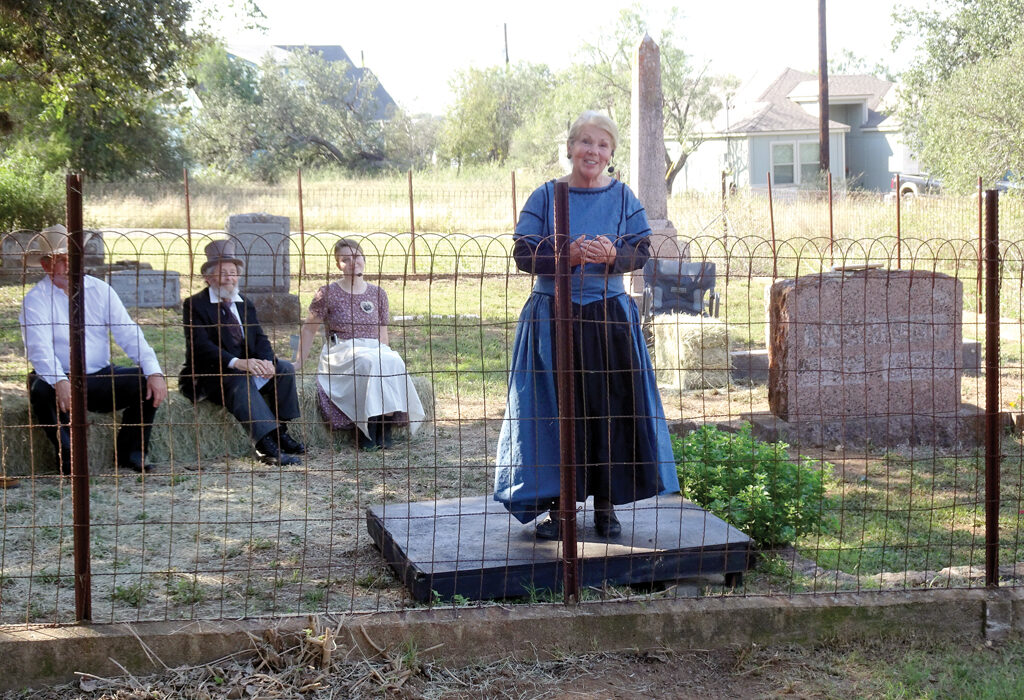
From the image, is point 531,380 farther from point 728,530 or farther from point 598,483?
point 728,530

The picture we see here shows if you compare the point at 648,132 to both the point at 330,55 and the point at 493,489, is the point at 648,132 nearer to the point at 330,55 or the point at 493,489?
the point at 493,489

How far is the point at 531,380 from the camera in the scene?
3992 millimetres

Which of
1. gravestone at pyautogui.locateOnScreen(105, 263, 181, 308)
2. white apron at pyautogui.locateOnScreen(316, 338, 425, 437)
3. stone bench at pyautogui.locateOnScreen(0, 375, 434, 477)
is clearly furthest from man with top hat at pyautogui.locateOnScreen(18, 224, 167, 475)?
gravestone at pyautogui.locateOnScreen(105, 263, 181, 308)

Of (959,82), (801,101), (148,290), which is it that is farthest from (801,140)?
(148,290)

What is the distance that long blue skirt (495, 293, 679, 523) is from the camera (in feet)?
13.0

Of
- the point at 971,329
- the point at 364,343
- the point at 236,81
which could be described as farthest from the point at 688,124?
the point at 364,343

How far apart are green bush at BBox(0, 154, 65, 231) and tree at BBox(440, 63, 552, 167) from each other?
2439cm

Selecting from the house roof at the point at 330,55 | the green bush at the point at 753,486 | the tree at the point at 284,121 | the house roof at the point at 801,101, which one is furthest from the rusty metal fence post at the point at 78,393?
the house roof at the point at 330,55

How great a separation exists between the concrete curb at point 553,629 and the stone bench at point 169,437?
2.34 meters

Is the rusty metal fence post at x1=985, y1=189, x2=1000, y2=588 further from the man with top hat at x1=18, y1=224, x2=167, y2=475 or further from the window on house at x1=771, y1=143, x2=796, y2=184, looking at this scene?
the window on house at x1=771, y1=143, x2=796, y2=184

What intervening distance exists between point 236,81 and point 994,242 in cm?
3950

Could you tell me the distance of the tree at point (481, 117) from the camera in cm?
4041

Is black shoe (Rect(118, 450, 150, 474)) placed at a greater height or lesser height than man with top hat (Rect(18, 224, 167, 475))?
lesser

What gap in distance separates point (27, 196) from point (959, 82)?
15.1 m
